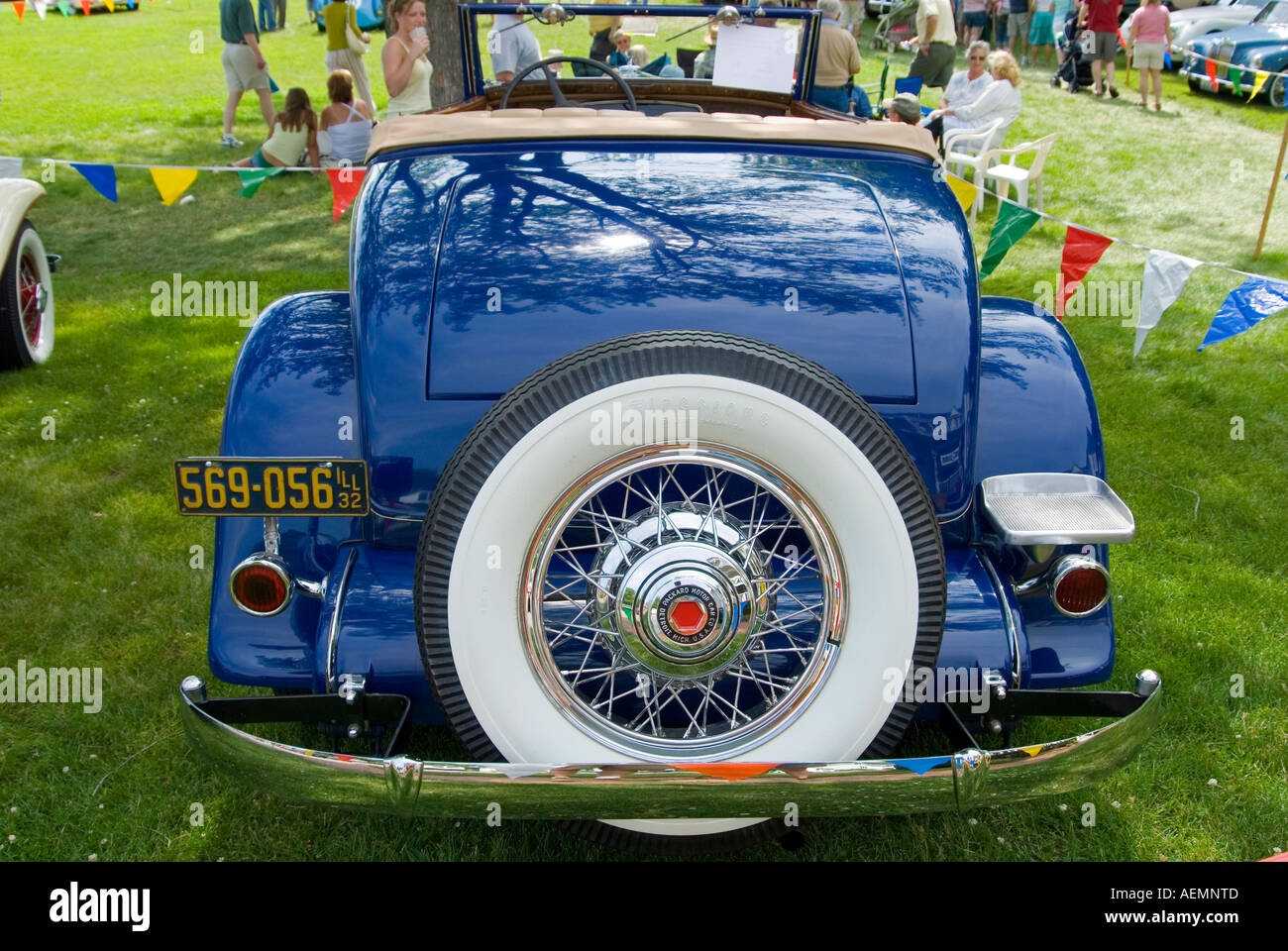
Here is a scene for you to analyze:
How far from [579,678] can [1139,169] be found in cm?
1121

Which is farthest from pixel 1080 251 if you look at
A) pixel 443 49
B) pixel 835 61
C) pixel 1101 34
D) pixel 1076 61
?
pixel 1076 61

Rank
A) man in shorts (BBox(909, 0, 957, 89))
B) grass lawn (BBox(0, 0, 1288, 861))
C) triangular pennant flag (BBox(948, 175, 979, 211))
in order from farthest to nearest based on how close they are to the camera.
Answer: man in shorts (BBox(909, 0, 957, 89)) < triangular pennant flag (BBox(948, 175, 979, 211)) < grass lawn (BBox(0, 0, 1288, 861))

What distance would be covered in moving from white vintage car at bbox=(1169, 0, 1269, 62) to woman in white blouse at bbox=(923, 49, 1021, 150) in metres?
9.05

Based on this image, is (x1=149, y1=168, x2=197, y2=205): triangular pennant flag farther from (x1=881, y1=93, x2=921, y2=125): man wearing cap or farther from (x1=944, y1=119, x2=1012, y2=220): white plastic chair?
(x1=944, y1=119, x2=1012, y2=220): white plastic chair

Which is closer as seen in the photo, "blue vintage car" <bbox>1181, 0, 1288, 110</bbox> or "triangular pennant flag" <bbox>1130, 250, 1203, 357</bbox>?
"triangular pennant flag" <bbox>1130, 250, 1203, 357</bbox>

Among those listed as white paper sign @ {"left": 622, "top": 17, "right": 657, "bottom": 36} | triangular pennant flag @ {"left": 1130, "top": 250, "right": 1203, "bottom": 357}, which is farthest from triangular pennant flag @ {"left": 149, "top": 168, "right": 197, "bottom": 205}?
triangular pennant flag @ {"left": 1130, "top": 250, "right": 1203, "bottom": 357}

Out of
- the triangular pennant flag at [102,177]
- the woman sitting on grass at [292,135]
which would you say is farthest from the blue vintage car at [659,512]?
the woman sitting on grass at [292,135]

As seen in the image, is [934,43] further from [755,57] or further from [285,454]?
[285,454]

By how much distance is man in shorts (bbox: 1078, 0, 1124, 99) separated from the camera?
15477 millimetres

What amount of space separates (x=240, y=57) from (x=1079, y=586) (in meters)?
10.9

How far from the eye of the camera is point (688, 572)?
7.62 feet

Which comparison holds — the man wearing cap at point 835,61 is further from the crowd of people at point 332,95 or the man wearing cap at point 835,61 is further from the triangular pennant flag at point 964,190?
the crowd of people at point 332,95

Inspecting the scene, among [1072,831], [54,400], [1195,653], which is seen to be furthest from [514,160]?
[54,400]

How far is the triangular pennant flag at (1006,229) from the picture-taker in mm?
5883
